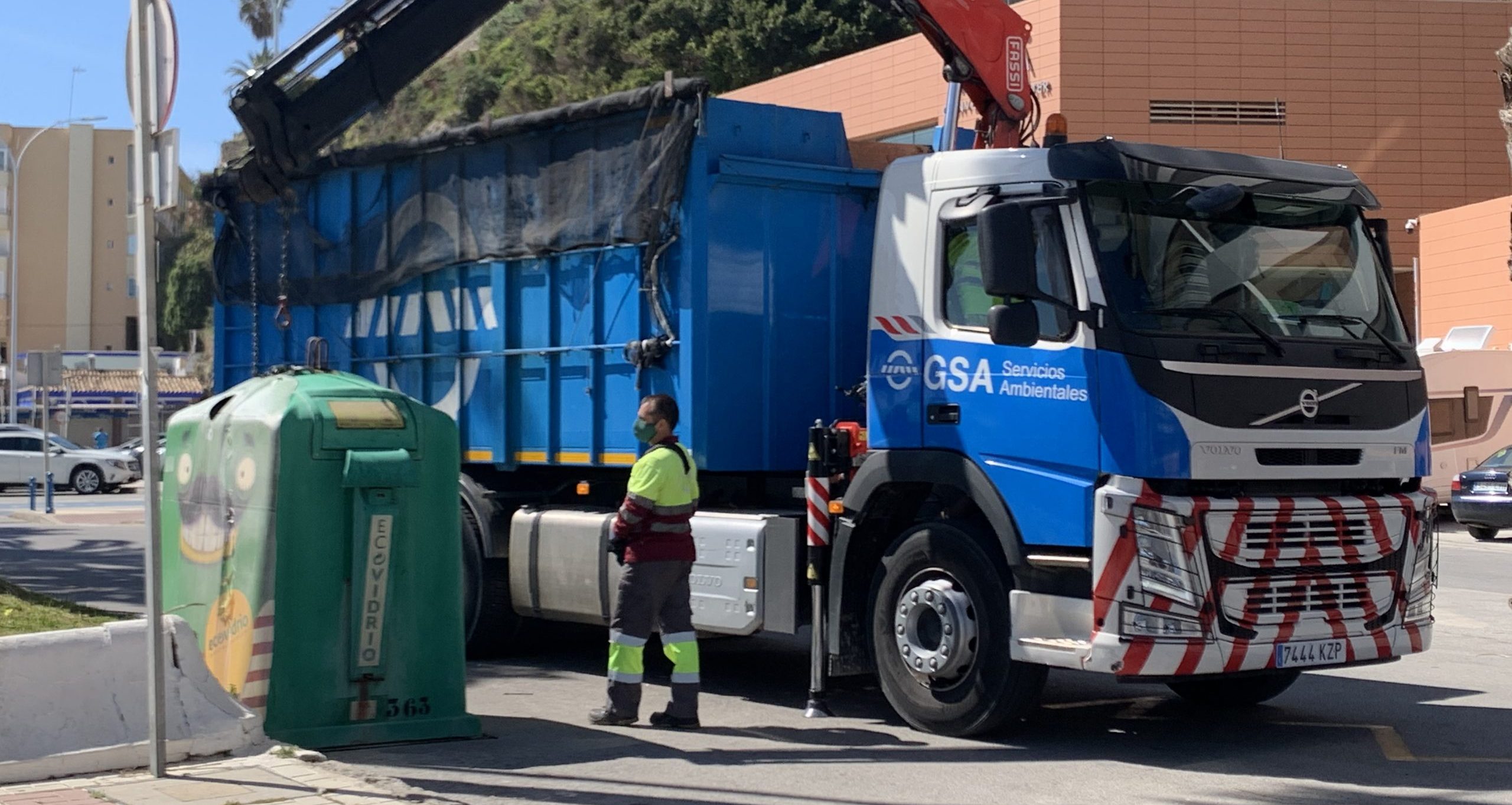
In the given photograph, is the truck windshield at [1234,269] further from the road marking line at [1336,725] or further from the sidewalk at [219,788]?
the sidewalk at [219,788]

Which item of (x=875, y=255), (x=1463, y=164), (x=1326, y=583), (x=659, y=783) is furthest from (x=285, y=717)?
(x=1463, y=164)

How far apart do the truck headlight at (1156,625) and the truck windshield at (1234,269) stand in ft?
4.10

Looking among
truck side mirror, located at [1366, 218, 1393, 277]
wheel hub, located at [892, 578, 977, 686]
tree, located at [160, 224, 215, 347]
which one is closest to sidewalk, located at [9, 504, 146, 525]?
wheel hub, located at [892, 578, 977, 686]

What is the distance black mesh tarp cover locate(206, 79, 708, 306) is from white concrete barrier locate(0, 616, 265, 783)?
3.66m

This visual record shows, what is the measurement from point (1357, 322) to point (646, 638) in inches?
150

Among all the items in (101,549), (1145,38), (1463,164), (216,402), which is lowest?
(101,549)

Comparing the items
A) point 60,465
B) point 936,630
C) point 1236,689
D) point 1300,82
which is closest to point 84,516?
point 60,465

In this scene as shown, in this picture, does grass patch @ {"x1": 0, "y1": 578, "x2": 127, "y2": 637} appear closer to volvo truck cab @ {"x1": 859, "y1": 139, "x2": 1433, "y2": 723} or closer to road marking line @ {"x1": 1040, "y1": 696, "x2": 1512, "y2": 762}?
volvo truck cab @ {"x1": 859, "y1": 139, "x2": 1433, "y2": 723}

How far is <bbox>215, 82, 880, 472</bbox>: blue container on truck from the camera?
9.14 metres

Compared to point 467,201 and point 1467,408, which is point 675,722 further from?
point 1467,408

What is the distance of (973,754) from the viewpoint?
7543 millimetres

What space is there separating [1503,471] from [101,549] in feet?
61.8

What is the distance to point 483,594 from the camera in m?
10.8

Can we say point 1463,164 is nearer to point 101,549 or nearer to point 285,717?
point 101,549
